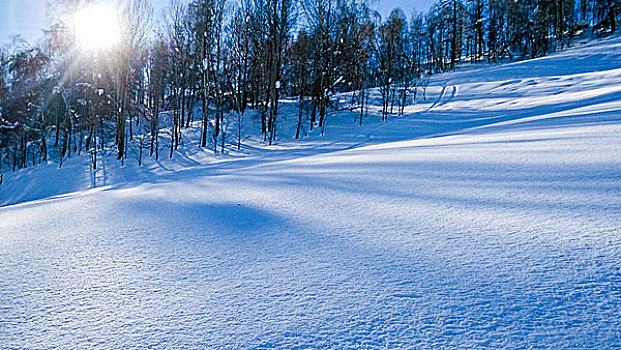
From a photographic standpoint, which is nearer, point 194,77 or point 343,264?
point 343,264

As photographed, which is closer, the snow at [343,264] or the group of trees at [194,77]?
the snow at [343,264]

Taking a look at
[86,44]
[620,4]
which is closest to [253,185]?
[86,44]

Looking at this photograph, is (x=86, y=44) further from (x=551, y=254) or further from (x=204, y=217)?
(x=551, y=254)

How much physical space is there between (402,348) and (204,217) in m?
1.66

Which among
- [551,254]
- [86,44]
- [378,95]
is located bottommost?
[551,254]

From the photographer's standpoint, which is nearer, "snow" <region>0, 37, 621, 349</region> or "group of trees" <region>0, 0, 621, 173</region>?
"snow" <region>0, 37, 621, 349</region>

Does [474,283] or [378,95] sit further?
[378,95]

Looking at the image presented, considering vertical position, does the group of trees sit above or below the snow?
above

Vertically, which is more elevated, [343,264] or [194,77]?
[194,77]

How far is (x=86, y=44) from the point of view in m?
15.5

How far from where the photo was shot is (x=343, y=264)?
4.62 ft

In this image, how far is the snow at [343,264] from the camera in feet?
3.29

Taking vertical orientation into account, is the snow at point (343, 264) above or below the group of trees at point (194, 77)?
below

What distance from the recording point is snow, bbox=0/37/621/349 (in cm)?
100
